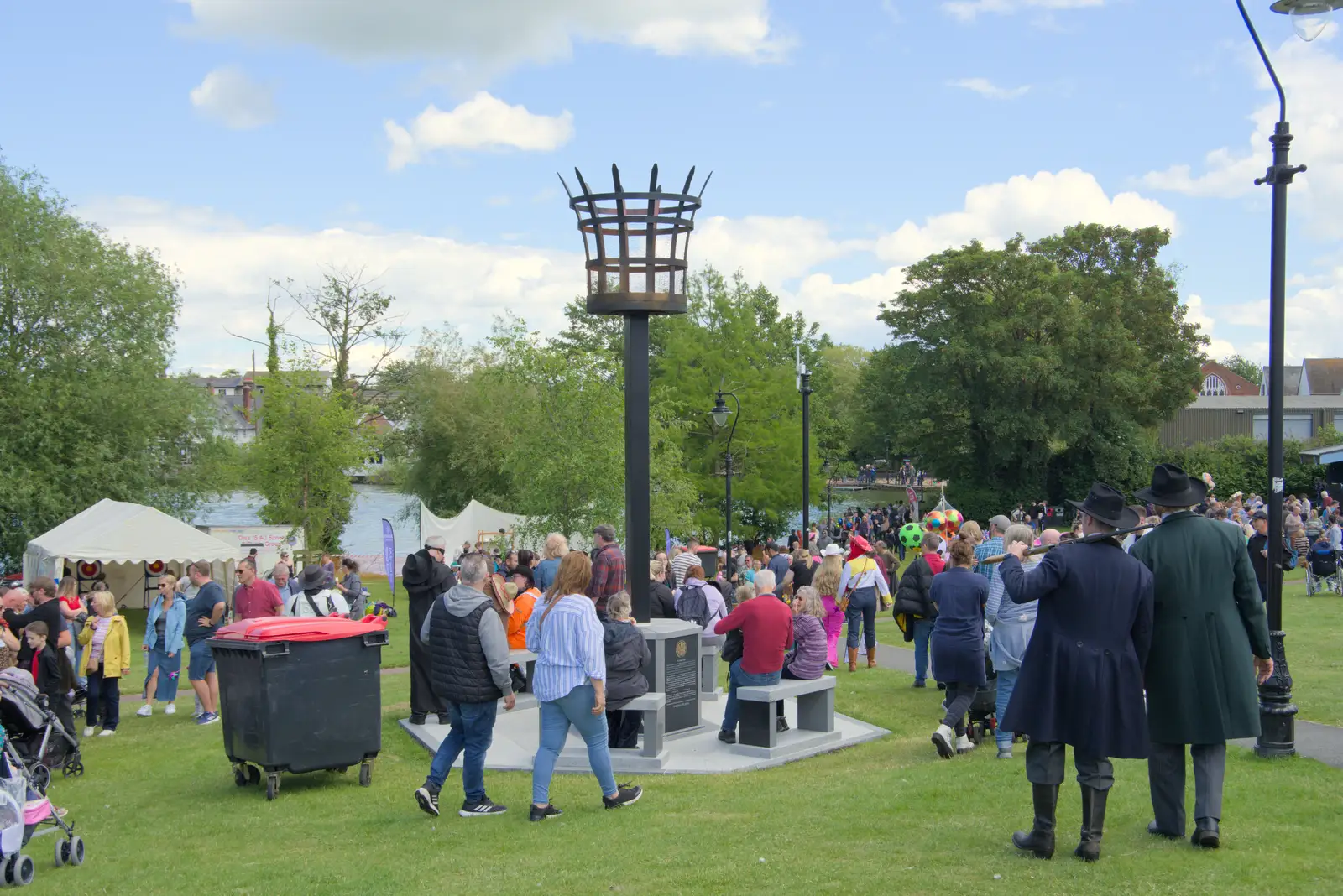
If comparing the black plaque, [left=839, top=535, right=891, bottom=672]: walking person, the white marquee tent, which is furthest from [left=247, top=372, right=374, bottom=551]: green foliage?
the black plaque

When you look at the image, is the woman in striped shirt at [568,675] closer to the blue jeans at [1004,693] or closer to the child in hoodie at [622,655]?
the child in hoodie at [622,655]

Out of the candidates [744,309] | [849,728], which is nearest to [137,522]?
[849,728]

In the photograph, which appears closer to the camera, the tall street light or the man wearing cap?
the tall street light

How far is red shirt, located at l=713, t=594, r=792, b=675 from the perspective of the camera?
994cm

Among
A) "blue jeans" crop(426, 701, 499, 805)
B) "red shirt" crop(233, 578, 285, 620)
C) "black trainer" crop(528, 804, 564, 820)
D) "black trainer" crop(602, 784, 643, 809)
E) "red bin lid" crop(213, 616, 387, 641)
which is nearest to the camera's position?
"black trainer" crop(528, 804, 564, 820)

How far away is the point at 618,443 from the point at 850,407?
185 ft

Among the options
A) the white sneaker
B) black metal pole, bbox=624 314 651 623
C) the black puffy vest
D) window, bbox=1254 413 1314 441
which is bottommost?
the white sneaker

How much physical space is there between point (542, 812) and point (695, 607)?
624cm

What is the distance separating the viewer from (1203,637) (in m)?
5.91

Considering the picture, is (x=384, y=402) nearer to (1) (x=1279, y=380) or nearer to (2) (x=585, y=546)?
(2) (x=585, y=546)

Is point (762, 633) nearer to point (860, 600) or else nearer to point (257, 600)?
point (860, 600)

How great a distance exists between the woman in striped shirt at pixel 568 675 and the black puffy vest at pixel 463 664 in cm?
37

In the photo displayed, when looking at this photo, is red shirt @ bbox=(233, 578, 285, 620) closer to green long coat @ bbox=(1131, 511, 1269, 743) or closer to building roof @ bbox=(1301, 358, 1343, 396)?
green long coat @ bbox=(1131, 511, 1269, 743)

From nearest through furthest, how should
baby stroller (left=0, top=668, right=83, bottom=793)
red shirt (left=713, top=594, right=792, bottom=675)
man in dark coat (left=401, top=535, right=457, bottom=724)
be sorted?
baby stroller (left=0, top=668, right=83, bottom=793) < red shirt (left=713, top=594, right=792, bottom=675) < man in dark coat (left=401, top=535, right=457, bottom=724)
